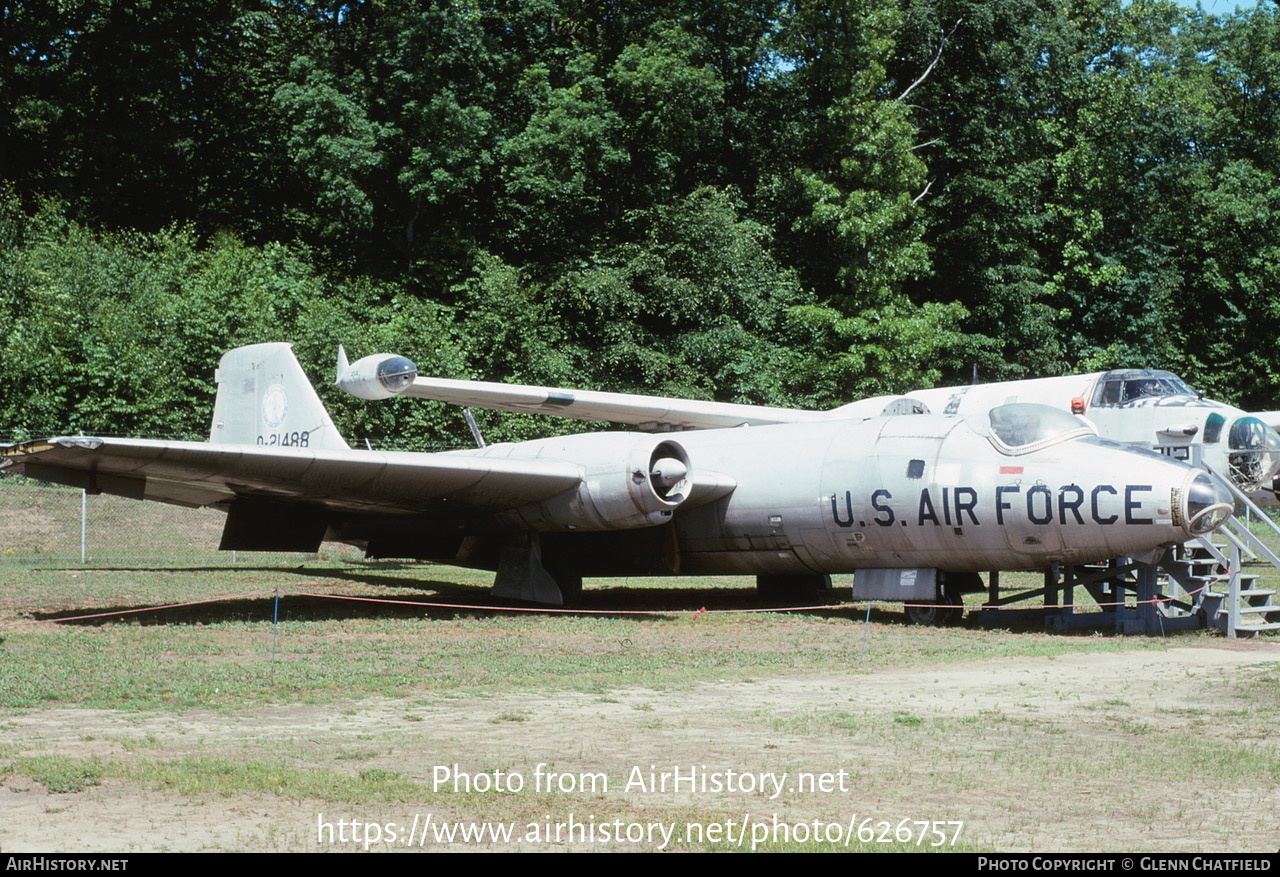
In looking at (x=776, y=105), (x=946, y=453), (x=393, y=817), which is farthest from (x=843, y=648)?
(x=776, y=105)

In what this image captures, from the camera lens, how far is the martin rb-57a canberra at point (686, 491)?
47.6ft

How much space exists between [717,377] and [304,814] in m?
32.1

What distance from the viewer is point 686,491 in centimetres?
Result: 1638

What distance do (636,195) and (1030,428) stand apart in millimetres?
30368

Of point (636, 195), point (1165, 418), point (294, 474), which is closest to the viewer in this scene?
point (294, 474)

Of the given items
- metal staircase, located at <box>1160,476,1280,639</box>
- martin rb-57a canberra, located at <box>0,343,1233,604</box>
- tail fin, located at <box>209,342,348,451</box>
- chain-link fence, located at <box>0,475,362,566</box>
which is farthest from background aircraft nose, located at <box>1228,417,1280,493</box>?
chain-link fence, located at <box>0,475,362,566</box>

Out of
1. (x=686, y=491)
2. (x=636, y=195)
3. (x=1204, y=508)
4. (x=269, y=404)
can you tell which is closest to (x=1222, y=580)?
(x=1204, y=508)

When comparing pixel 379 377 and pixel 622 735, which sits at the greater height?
pixel 379 377

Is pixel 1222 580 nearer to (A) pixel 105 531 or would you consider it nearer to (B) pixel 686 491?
(B) pixel 686 491

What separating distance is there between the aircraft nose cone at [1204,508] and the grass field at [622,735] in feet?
4.40

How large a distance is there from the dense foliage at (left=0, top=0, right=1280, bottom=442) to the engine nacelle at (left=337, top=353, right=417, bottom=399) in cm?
1504

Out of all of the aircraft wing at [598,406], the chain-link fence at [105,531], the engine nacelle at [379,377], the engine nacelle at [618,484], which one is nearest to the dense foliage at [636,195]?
the chain-link fence at [105,531]

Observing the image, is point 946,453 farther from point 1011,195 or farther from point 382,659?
point 1011,195

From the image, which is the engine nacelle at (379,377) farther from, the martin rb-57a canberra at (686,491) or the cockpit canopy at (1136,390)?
the cockpit canopy at (1136,390)
